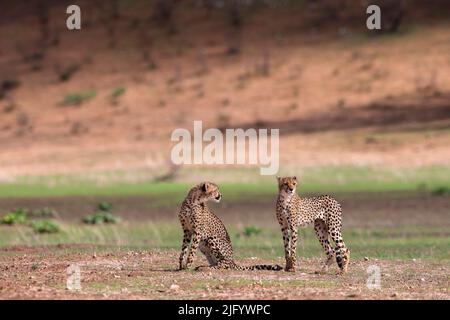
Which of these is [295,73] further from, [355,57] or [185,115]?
[185,115]

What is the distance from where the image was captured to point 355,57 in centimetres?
5469

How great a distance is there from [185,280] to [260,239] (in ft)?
28.6

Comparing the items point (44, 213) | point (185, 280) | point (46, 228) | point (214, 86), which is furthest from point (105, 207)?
point (214, 86)

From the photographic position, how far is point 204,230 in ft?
54.6

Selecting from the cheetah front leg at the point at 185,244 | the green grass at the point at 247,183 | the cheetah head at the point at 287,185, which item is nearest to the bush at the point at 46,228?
the green grass at the point at 247,183

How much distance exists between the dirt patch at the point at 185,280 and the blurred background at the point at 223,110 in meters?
4.10

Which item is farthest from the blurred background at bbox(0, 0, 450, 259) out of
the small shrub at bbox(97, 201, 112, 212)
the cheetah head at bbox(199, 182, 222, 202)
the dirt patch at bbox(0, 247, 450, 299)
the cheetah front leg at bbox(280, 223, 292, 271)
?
the cheetah head at bbox(199, 182, 222, 202)

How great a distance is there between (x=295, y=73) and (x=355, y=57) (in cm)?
244

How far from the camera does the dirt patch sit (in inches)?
552

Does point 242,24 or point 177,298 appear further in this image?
point 242,24

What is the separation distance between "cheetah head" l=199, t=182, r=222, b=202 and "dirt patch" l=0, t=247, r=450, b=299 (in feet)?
2.87

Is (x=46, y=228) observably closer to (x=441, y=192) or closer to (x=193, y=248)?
(x=193, y=248)

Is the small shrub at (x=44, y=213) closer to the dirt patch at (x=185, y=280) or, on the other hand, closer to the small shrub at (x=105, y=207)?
the small shrub at (x=105, y=207)
